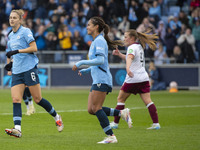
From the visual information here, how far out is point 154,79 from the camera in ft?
81.9

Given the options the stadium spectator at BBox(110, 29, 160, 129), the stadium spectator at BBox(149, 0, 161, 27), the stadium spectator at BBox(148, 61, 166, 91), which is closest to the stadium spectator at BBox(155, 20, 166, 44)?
the stadium spectator at BBox(149, 0, 161, 27)

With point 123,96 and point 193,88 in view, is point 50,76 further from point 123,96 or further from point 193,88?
point 123,96

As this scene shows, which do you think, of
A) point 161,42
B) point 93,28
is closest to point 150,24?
point 161,42

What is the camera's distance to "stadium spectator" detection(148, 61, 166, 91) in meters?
24.7

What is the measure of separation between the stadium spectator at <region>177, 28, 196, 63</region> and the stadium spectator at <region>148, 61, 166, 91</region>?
159 cm

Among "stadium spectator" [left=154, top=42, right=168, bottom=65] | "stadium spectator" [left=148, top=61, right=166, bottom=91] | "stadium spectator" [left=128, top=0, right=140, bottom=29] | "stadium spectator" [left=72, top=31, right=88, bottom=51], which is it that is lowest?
"stadium spectator" [left=148, top=61, right=166, bottom=91]

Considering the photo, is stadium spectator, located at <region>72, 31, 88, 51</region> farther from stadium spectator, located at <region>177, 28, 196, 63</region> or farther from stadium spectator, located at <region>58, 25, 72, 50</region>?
stadium spectator, located at <region>177, 28, 196, 63</region>

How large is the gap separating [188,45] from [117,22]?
4.19m

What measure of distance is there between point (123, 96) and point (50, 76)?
14.7 m

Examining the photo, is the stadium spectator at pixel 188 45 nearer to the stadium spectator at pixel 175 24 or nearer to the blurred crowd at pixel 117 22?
the blurred crowd at pixel 117 22

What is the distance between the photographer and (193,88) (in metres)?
24.8

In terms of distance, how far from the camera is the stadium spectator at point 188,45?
24.8 meters

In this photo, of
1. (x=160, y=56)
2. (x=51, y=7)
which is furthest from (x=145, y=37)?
(x=51, y=7)

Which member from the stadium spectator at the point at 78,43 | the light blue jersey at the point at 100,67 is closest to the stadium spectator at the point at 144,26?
the stadium spectator at the point at 78,43
